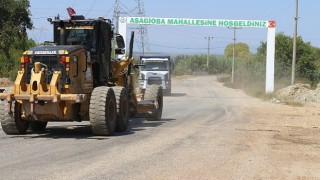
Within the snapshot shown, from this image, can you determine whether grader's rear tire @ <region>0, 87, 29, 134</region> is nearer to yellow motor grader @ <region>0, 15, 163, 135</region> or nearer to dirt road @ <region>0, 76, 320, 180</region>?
yellow motor grader @ <region>0, 15, 163, 135</region>

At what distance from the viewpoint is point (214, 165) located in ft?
32.1

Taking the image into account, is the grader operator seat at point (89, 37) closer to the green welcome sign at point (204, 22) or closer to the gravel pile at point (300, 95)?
the gravel pile at point (300, 95)

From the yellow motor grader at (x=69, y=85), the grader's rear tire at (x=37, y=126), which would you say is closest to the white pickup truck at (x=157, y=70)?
the yellow motor grader at (x=69, y=85)

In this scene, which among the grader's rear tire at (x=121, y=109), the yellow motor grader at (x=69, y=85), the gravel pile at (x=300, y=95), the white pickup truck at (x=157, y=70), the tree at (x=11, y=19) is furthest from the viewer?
the tree at (x=11, y=19)

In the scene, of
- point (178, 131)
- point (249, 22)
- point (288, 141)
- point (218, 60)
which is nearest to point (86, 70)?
point (178, 131)

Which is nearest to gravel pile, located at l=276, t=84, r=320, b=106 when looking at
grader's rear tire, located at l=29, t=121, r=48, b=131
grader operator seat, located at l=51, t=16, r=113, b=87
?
grader operator seat, located at l=51, t=16, r=113, b=87

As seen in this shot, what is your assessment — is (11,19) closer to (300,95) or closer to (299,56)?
(300,95)

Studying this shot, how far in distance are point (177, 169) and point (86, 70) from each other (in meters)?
5.80

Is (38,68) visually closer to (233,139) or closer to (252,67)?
(233,139)

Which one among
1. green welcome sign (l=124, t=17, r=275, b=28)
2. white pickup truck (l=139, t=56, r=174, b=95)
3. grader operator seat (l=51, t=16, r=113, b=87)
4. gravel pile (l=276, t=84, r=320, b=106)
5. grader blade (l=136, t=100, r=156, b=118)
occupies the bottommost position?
gravel pile (l=276, t=84, r=320, b=106)

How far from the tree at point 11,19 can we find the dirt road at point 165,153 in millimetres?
27826

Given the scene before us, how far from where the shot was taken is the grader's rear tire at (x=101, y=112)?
1324cm

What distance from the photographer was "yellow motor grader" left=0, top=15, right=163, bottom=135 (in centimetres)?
1305

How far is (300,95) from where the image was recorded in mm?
34250
